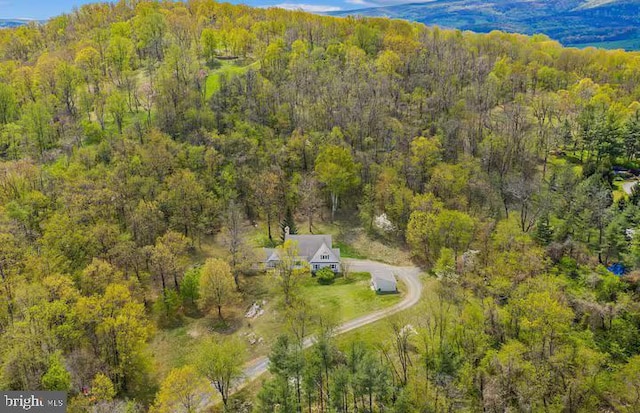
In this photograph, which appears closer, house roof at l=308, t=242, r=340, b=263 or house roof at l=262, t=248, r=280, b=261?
house roof at l=262, t=248, r=280, b=261

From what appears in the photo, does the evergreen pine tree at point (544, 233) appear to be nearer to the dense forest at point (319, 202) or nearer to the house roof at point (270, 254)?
the dense forest at point (319, 202)

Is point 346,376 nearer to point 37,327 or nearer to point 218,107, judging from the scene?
point 37,327

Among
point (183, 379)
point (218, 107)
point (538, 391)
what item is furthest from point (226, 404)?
point (218, 107)

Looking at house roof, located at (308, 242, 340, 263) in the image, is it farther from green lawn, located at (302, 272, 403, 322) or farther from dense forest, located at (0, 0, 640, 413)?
dense forest, located at (0, 0, 640, 413)

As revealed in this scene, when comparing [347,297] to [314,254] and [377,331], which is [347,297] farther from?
[314,254]

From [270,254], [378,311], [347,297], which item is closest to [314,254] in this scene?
[270,254]

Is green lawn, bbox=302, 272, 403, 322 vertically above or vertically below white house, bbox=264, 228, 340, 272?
below

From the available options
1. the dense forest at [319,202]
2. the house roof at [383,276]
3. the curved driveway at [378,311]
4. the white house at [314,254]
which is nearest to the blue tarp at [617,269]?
the dense forest at [319,202]

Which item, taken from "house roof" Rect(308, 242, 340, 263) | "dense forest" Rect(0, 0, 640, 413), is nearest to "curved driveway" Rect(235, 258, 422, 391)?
"dense forest" Rect(0, 0, 640, 413)
